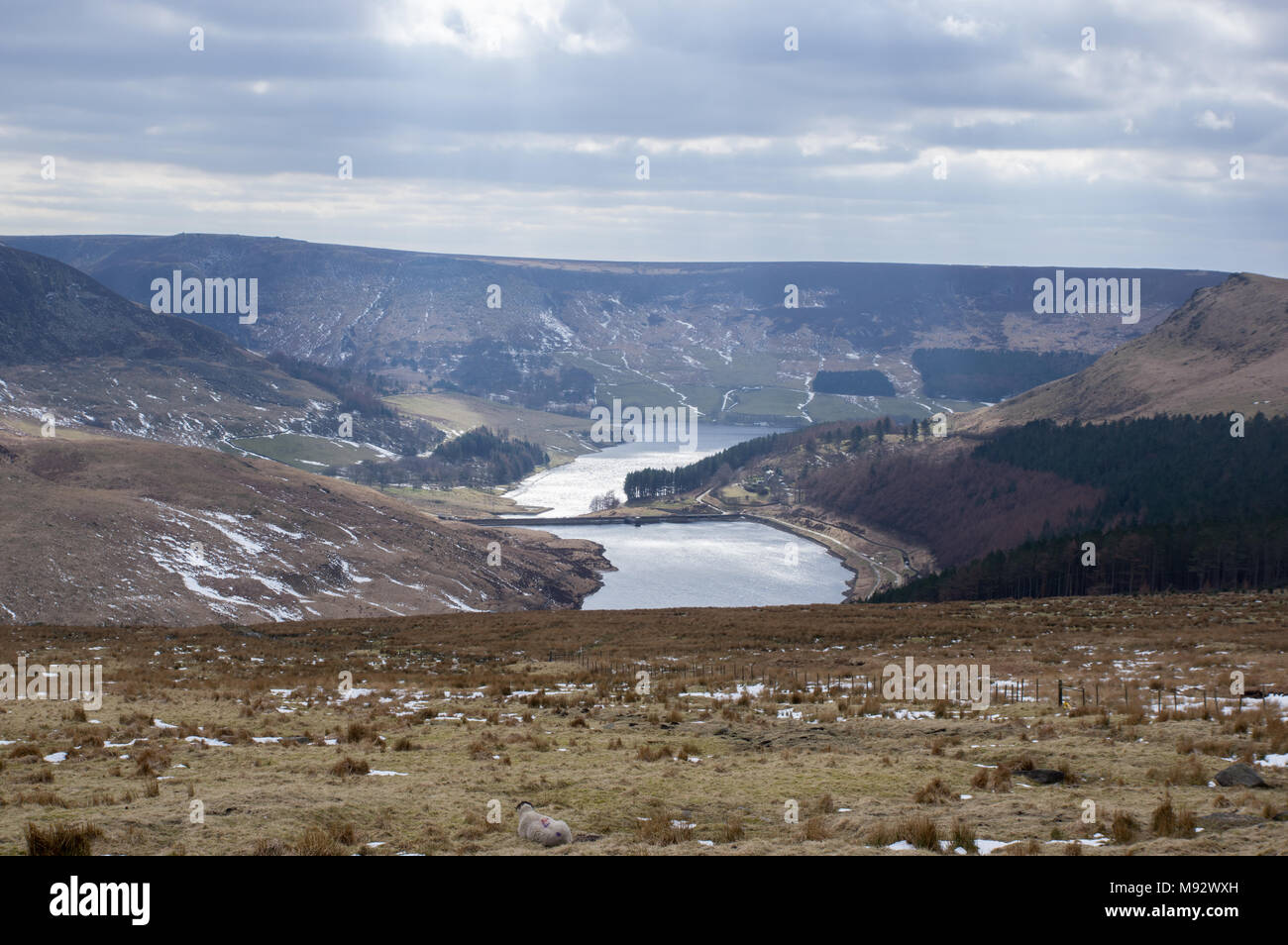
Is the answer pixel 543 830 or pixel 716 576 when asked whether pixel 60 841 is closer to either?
pixel 543 830

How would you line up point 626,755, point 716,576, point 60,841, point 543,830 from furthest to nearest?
point 716,576 → point 626,755 → point 543,830 → point 60,841

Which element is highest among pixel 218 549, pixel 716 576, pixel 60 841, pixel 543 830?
pixel 218 549

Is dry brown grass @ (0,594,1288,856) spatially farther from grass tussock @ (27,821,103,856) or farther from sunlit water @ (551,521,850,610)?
sunlit water @ (551,521,850,610)

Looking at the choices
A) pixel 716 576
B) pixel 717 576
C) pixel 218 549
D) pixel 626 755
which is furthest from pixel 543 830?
pixel 716 576

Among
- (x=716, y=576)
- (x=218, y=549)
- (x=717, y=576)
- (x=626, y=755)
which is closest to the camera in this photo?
(x=626, y=755)

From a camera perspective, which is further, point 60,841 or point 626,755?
point 626,755

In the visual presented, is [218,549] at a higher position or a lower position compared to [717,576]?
higher

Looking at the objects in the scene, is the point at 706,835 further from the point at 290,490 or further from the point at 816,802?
the point at 290,490

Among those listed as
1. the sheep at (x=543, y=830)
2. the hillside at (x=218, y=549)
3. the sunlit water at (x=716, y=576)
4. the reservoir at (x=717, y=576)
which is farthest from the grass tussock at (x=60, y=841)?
the reservoir at (x=717, y=576)

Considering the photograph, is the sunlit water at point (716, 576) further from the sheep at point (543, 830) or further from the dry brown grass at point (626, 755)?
the sheep at point (543, 830)
